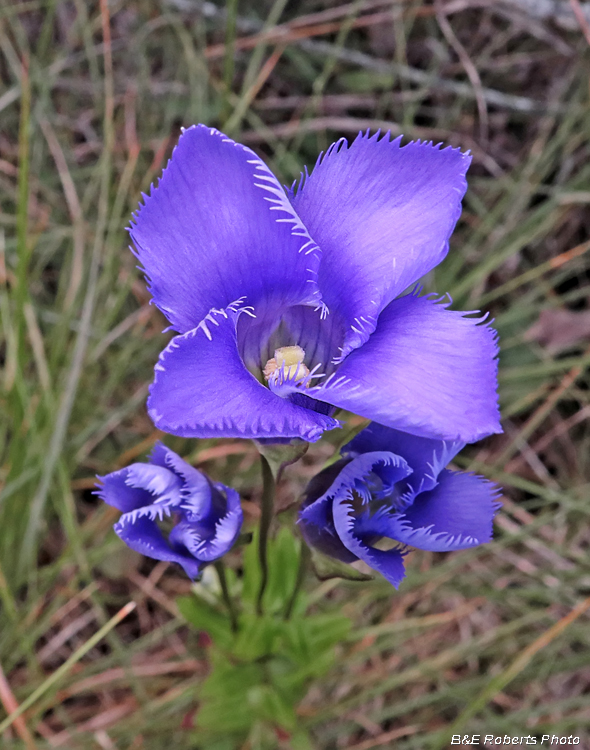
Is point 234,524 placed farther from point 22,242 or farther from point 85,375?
point 85,375

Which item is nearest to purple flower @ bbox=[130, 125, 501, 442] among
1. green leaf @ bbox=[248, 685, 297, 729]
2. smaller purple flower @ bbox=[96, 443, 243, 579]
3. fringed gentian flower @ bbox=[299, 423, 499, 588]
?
fringed gentian flower @ bbox=[299, 423, 499, 588]

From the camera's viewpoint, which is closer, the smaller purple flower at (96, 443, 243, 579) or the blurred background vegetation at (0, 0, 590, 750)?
the smaller purple flower at (96, 443, 243, 579)

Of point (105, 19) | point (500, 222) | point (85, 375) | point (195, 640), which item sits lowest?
point (195, 640)

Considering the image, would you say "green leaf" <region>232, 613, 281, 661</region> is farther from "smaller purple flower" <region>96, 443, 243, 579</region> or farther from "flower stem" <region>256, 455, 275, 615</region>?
"smaller purple flower" <region>96, 443, 243, 579</region>

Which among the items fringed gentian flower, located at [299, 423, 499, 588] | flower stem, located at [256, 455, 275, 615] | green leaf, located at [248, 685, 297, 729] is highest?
fringed gentian flower, located at [299, 423, 499, 588]

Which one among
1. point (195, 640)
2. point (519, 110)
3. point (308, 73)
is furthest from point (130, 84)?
point (195, 640)
